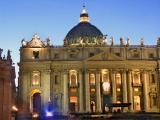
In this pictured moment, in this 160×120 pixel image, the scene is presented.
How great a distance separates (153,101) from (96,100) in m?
12.4

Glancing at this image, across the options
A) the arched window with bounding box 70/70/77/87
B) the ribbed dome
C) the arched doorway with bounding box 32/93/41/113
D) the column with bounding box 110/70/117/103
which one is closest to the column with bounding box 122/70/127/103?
the column with bounding box 110/70/117/103

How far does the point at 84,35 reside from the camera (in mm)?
103938

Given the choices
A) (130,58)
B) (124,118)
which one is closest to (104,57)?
(130,58)

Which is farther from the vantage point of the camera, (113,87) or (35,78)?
(35,78)

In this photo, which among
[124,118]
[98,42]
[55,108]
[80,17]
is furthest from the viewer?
[80,17]

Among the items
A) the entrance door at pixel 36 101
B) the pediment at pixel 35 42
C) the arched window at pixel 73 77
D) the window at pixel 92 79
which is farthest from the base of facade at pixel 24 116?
the pediment at pixel 35 42

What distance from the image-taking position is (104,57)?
9381cm

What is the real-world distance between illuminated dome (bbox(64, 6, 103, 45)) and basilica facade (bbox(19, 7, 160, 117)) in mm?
5694

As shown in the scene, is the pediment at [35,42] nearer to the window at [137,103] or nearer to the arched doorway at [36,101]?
the arched doorway at [36,101]

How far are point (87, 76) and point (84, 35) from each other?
46.1ft

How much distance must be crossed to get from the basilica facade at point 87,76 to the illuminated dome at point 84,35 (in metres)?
5.69

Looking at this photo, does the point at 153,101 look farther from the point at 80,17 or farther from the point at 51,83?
the point at 80,17

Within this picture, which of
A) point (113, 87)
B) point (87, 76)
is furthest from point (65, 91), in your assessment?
point (113, 87)

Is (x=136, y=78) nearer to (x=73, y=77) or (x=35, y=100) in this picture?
(x=73, y=77)
